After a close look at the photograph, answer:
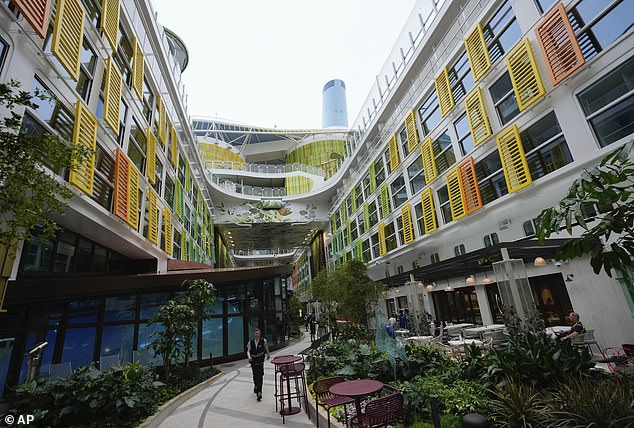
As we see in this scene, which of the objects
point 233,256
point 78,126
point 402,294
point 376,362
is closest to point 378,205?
point 402,294

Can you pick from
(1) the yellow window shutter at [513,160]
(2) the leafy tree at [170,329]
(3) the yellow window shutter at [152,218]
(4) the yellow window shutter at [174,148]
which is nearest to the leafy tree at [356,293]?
(1) the yellow window shutter at [513,160]

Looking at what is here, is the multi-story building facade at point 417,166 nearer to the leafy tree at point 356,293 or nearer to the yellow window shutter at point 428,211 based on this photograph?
the yellow window shutter at point 428,211

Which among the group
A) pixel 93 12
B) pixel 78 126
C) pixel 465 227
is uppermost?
pixel 93 12

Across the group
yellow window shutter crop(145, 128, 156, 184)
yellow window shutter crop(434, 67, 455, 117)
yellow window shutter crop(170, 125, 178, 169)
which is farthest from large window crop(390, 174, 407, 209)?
yellow window shutter crop(145, 128, 156, 184)

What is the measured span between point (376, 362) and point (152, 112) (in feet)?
45.7

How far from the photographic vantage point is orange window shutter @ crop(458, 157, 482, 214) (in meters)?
12.9

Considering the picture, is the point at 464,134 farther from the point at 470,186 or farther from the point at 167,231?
the point at 167,231

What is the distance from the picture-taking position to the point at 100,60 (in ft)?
31.3

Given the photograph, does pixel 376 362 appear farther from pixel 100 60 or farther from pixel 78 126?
pixel 100 60

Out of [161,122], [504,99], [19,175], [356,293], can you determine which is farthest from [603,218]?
[161,122]

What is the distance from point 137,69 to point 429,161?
45.2ft

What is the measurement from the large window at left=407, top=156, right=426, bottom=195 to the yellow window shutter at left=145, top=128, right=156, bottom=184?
13.7m

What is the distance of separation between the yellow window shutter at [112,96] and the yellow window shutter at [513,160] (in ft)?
42.6

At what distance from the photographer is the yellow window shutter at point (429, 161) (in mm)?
16000
